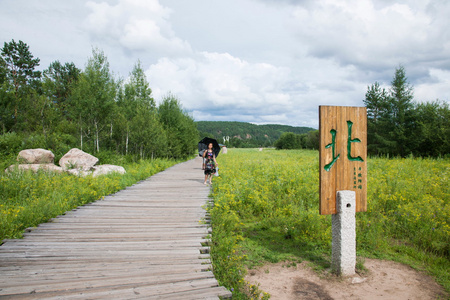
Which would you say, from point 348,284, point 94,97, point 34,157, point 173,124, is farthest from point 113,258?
point 173,124

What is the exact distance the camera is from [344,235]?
175 inches

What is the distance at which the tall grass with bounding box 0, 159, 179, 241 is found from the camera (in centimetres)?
516

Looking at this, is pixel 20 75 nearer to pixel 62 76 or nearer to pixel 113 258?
pixel 62 76

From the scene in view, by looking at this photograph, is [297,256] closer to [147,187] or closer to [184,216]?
[184,216]

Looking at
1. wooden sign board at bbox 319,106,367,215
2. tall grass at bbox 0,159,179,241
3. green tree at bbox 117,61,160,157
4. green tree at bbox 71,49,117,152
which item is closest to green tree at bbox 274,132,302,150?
green tree at bbox 117,61,160,157

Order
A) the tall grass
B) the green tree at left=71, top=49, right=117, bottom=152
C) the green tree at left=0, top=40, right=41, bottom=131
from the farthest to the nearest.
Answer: the green tree at left=0, top=40, right=41, bottom=131
the green tree at left=71, top=49, right=117, bottom=152
the tall grass

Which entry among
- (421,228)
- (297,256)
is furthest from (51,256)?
(421,228)

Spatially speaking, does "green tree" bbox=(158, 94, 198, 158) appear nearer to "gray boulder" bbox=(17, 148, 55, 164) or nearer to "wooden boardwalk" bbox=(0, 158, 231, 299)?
"gray boulder" bbox=(17, 148, 55, 164)

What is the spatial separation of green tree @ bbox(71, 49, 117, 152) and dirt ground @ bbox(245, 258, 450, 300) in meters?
17.1

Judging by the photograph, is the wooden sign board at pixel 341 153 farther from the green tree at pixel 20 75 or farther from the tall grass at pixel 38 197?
the green tree at pixel 20 75

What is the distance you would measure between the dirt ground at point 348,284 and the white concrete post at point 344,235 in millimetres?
187

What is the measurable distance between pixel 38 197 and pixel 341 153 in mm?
8367

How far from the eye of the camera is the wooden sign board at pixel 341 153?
14.5 ft

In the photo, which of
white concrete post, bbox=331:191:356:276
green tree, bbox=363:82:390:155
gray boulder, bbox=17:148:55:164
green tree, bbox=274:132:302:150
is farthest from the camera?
green tree, bbox=274:132:302:150
